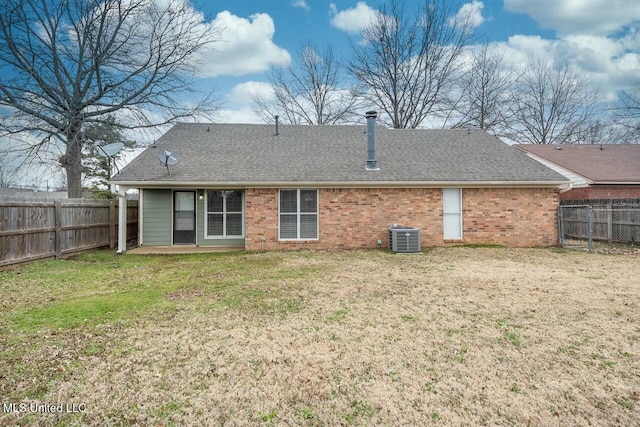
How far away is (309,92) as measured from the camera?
24.7m

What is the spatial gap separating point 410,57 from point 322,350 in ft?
75.9

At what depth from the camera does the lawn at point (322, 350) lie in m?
2.59

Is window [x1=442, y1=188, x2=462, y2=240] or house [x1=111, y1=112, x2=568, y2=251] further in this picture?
window [x1=442, y1=188, x2=462, y2=240]

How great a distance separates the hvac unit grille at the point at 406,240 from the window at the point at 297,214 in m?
2.52

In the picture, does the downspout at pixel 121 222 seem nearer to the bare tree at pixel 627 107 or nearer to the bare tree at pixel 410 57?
the bare tree at pixel 410 57

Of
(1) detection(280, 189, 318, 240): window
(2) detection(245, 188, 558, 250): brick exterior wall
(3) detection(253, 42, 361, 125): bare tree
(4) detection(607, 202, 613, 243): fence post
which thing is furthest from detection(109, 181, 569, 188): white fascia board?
(3) detection(253, 42, 361, 125): bare tree

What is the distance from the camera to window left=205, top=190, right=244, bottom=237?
11.8 metres

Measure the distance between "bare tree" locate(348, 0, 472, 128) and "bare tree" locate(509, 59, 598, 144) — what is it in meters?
6.17

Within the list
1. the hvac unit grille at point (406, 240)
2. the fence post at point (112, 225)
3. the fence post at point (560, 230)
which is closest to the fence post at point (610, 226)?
the fence post at point (560, 230)

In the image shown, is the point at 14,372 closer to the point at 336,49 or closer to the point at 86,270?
the point at 86,270

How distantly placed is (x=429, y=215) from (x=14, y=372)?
411 inches

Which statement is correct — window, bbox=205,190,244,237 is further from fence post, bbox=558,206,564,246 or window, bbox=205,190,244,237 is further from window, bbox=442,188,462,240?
fence post, bbox=558,206,564,246

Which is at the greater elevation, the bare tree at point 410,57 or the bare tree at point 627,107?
the bare tree at point 410,57

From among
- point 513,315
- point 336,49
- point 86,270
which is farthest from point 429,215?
point 336,49
